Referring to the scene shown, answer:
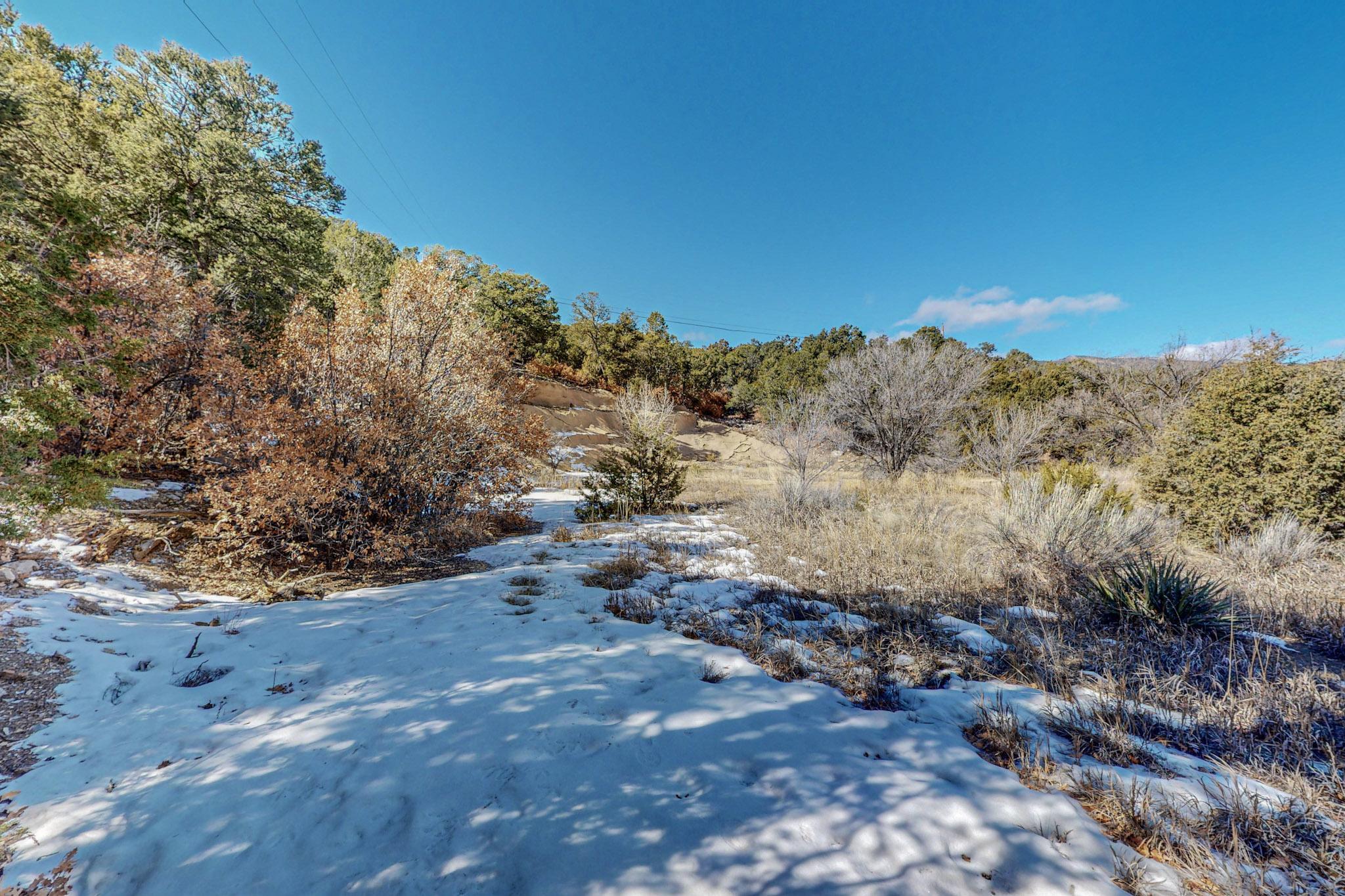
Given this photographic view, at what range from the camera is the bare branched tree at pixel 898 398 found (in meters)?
13.5

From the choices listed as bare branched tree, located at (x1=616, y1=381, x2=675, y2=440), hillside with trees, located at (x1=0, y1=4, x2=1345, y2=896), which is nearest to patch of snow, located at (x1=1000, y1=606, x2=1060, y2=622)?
hillside with trees, located at (x1=0, y1=4, x2=1345, y2=896)

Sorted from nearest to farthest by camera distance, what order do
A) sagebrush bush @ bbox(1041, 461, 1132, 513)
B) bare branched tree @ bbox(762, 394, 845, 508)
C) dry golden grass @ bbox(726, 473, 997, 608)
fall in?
1. dry golden grass @ bbox(726, 473, 997, 608)
2. sagebrush bush @ bbox(1041, 461, 1132, 513)
3. bare branched tree @ bbox(762, 394, 845, 508)

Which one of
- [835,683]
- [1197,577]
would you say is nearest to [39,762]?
[835,683]

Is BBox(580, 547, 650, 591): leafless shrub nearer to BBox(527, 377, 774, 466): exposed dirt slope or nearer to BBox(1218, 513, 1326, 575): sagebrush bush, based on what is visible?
BBox(1218, 513, 1326, 575): sagebrush bush

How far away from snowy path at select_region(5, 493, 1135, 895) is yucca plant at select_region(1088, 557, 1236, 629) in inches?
99.9

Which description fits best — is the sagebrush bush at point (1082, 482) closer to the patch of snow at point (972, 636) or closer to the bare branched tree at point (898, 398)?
the patch of snow at point (972, 636)

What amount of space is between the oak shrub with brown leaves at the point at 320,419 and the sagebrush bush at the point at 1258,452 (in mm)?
9970

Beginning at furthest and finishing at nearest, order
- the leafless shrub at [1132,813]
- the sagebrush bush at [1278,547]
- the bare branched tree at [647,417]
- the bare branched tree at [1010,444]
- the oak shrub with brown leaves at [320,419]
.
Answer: the bare branched tree at [1010,444] → the bare branched tree at [647,417] → the sagebrush bush at [1278,547] → the oak shrub with brown leaves at [320,419] → the leafless shrub at [1132,813]

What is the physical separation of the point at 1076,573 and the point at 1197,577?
974mm

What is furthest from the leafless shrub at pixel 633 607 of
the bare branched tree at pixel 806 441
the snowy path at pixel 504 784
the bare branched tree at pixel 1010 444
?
the bare branched tree at pixel 1010 444

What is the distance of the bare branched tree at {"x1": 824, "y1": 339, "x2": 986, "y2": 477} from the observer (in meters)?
13.5

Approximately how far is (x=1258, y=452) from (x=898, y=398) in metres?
7.98

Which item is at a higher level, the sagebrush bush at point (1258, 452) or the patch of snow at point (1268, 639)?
the sagebrush bush at point (1258, 452)

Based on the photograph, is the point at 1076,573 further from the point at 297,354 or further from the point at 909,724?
the point at 297,354
